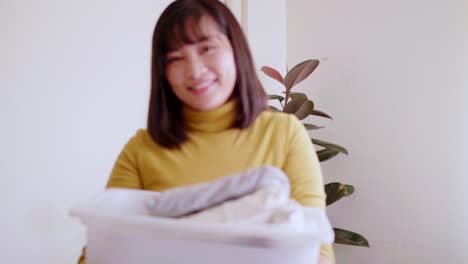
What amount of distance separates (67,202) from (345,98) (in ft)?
3.32

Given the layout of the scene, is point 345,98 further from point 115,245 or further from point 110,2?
→ point 115,245

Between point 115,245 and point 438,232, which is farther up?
point 115,245

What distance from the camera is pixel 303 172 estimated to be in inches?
21.2

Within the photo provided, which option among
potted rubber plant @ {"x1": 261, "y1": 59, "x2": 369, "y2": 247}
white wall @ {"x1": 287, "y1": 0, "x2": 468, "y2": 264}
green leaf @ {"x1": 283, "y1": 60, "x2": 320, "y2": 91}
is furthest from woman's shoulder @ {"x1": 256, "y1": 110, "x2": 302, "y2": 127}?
white wall @ {"x1": 287, "y1": 0, "x2": 468, "y2": 264}

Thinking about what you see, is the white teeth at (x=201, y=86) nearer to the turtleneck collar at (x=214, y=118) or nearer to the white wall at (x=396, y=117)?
the turtleneck collar at (x=214, y=118)

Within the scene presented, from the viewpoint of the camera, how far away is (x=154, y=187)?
540 mm

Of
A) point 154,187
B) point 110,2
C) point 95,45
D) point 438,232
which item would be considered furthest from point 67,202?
point 438,232

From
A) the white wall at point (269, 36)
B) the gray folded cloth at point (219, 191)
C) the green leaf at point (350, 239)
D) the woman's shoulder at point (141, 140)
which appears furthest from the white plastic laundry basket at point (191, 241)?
the white wall at point (269, 36)

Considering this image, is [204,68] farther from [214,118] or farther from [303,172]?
[303,172]

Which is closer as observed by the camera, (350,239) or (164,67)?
(164,67)

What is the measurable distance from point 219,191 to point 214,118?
0.15 meters

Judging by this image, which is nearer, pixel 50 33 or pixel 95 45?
pixel 50 33

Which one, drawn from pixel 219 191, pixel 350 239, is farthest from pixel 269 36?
pixel 219 191

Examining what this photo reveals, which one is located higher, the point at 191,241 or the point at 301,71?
the point at 301,71
